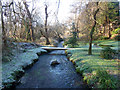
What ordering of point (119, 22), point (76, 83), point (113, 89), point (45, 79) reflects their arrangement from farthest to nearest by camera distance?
point (119, 22)
point (45, 79)
point (76, 83)
point (113, 89)

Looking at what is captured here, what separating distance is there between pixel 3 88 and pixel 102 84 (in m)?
3.58

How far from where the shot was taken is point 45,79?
4410 millimetres

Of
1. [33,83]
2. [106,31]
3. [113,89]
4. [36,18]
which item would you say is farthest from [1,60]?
[106,31]

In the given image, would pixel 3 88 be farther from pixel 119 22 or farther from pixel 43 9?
pixel 119 22

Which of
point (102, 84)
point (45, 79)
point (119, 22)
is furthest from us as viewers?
point (119, 22)

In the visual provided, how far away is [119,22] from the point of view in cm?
1811

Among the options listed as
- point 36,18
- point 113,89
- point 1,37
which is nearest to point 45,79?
point 113,89

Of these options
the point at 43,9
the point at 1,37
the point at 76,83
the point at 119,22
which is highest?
the point at 43,9

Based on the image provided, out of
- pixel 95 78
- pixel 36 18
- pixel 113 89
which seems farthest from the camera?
pixel 36 18

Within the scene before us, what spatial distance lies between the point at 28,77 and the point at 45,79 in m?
0.91

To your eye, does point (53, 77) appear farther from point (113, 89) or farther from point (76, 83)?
point (113, 89)

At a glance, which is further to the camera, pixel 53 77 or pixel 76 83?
pixel 53 77

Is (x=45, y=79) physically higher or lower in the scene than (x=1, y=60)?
lower

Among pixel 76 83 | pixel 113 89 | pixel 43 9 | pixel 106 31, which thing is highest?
pixel 43 9
